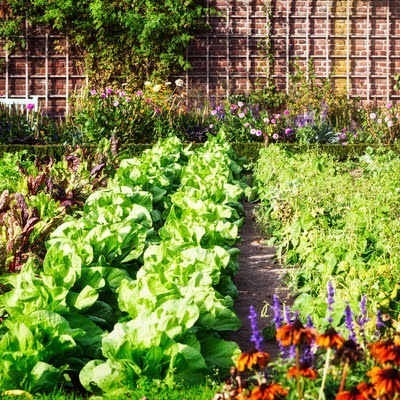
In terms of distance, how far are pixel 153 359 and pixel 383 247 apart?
171cm

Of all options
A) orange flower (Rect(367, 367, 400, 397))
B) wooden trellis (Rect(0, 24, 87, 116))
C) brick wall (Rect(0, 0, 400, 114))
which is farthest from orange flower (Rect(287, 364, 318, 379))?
wooden trellis (Rect(0, 24, 87, 116))

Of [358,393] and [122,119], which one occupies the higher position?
[122,119]

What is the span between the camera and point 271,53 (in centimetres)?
1355

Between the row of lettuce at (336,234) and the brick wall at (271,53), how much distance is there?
678 cm

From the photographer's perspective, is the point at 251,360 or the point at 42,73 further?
the point at 42,73

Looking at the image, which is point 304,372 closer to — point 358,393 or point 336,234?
point 358,393

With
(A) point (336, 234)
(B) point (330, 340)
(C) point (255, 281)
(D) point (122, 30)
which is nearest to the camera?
(B) point (330, 340)

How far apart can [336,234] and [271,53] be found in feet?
31.0

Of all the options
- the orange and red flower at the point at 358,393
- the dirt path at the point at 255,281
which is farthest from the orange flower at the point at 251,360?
the dirt path at the point at 255,281

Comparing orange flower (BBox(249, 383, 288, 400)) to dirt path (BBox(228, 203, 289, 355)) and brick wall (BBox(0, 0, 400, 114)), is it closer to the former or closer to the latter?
dirt path (BBox(228, 203, 289, 355))

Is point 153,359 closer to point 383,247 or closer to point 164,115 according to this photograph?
point 383,247

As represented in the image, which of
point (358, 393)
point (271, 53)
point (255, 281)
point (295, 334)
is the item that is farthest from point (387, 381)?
point (271, 53)

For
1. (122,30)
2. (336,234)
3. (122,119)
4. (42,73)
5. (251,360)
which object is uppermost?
(122,30)

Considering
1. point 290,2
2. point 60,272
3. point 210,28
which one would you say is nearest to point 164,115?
point 210,28
